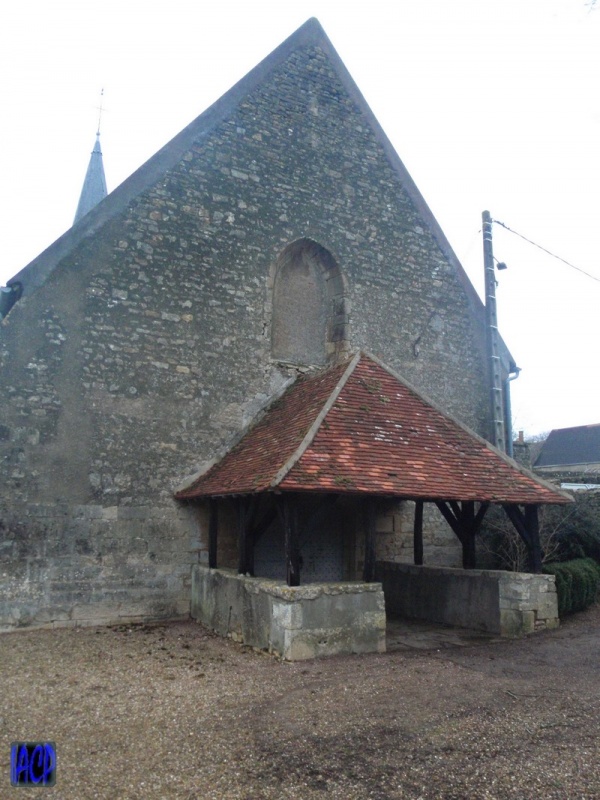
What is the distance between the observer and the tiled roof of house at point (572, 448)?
34.3 m

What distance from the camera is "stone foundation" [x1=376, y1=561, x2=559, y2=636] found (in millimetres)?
8438

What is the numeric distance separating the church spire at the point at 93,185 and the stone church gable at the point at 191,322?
1119 cm

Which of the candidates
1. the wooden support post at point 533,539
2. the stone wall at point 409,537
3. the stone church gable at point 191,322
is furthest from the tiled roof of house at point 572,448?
the wooden support post at point 533,539

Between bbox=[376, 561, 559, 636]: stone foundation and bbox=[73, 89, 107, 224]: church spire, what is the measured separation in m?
16.2

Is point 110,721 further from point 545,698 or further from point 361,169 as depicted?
point 361,169

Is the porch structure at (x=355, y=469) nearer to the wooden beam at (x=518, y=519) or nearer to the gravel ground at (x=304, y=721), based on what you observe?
the wooden beam at (x=518, y=519)

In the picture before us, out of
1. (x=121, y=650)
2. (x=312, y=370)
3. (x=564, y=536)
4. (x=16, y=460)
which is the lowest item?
(x=121, y=650)

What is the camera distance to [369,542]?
7.73 meters

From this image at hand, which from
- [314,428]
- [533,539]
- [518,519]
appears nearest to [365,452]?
[314,428]

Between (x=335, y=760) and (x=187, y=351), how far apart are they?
6.92m

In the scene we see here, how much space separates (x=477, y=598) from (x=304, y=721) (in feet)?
15.7

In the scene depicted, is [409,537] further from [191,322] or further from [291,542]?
[191,322]

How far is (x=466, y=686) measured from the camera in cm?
584

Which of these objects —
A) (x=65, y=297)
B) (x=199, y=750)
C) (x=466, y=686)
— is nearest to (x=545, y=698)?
(x=466, y=686)
